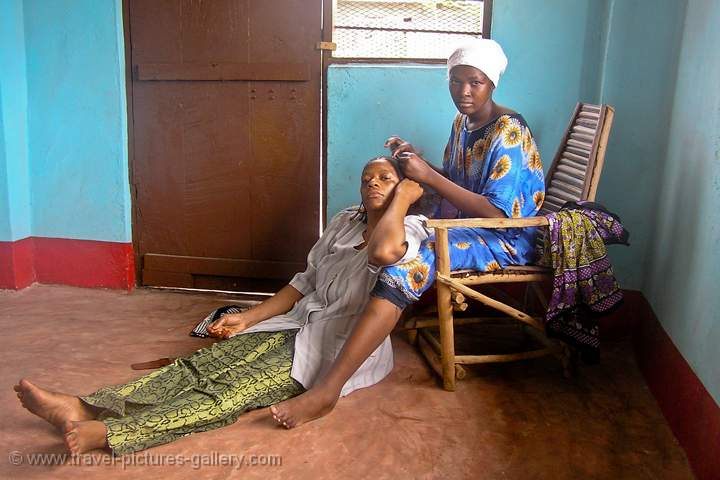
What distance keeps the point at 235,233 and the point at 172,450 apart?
1.79 meters

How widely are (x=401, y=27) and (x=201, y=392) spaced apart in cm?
216

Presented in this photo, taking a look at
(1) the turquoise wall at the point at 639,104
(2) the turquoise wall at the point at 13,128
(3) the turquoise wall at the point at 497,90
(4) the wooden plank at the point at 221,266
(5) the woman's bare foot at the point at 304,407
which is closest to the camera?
(5) the woman's bare foot at the point at 304,407

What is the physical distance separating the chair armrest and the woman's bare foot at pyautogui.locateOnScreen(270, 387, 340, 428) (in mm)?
756

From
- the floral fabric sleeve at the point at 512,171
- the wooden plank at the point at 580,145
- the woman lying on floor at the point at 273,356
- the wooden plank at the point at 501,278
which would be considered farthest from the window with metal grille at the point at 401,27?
the wooden plank at the point at 501,278

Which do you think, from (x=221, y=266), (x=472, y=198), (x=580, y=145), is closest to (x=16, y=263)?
(x=221, y=266)

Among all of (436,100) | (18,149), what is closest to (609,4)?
(436,100)

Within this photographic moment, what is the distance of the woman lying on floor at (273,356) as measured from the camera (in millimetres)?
2201

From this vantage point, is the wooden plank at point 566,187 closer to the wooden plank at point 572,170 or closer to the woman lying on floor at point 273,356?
the wooden plank at point 572,170

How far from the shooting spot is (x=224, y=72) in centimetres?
361

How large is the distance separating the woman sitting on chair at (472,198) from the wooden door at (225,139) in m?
1.01

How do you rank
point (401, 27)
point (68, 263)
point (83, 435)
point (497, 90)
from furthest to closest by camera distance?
point (68, 263) → point (401, 27) → point (497, 90) → point (83, 435)

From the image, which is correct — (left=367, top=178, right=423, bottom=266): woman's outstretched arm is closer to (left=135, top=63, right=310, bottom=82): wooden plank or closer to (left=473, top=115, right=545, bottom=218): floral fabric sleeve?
(left=473, top=115, right=545, bottom=218): floral fabric sleeve

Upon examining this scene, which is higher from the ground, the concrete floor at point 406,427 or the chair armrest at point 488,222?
the chair armrest at point 488,222

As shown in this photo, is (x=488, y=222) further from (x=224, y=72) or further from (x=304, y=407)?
(x=224, y=72)
